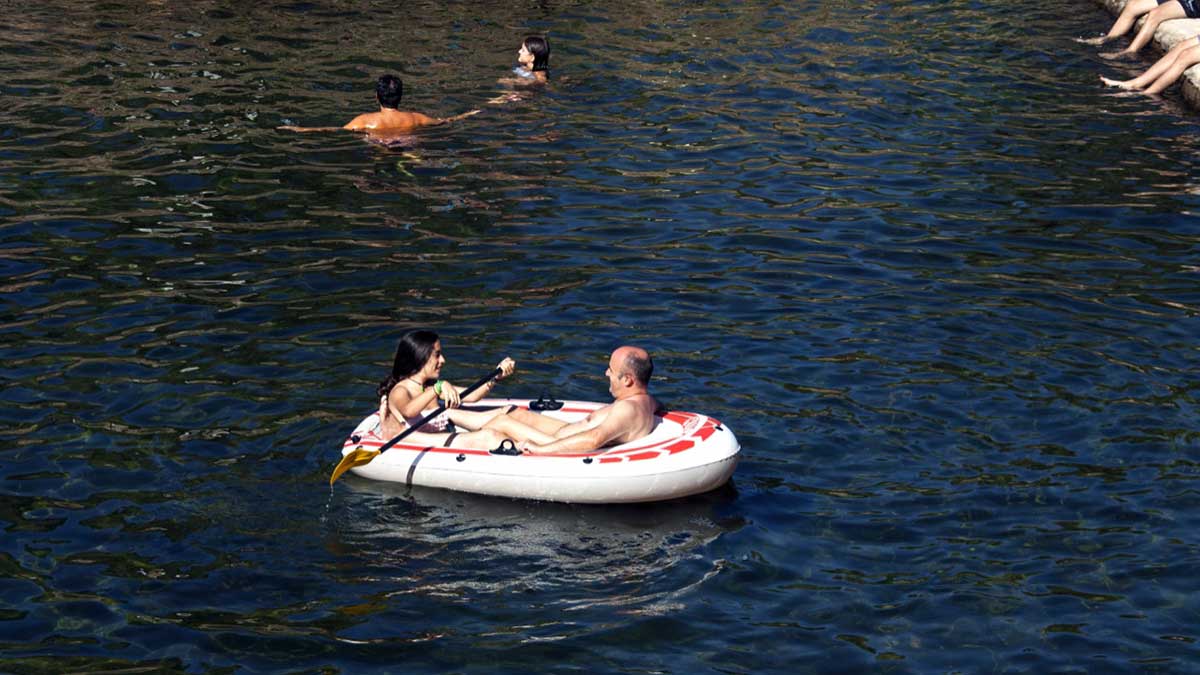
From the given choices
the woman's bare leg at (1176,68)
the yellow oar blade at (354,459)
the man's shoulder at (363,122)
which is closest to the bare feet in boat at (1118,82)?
the woman's bare leg at (1176,68)

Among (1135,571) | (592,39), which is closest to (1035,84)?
(592,39)

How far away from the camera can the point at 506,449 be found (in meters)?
10.6

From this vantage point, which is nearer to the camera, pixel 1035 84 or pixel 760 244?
pixel 760 244

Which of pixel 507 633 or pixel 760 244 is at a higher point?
pixel 760 244

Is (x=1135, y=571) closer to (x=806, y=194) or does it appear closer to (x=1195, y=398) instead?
(x=1195, y=398)

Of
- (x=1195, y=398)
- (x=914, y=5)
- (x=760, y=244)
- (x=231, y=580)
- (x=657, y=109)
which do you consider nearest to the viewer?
(x=231, y=580)

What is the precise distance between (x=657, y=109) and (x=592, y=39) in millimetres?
3522

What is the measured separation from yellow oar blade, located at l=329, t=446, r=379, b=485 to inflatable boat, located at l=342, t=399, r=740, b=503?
2.3 inches

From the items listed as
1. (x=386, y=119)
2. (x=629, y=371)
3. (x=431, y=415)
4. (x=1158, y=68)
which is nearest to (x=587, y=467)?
(x=629, y=371)

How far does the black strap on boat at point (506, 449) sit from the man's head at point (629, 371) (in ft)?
2.77

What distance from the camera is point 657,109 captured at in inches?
773

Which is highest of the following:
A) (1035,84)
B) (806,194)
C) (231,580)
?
(1035,84)

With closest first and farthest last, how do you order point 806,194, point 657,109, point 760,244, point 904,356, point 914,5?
point 904,356 → point 760,244 → point 806,194 → point 657,109 → point 914,5

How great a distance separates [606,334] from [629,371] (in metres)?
2.46
